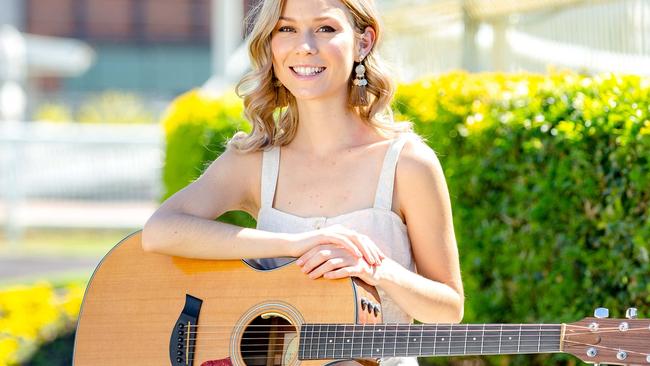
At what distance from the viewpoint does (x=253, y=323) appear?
10.4 feet

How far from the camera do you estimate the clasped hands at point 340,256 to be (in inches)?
117

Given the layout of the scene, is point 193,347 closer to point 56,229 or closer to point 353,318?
point 353,318

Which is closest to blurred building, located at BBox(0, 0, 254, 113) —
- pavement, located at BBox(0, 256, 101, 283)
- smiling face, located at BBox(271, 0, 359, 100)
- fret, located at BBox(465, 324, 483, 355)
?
pavement, located at BBox(0, 256, 101, 283)

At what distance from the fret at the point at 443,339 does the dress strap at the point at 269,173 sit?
77cm

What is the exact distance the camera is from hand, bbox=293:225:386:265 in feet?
9.75

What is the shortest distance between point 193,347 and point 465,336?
798 millimetres

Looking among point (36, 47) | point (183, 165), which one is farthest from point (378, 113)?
point (36, 47)

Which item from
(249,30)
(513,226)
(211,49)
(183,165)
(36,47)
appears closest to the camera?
(249,30)

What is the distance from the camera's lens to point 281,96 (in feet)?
11.6

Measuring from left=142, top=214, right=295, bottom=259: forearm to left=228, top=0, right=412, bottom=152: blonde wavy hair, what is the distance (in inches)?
13.2

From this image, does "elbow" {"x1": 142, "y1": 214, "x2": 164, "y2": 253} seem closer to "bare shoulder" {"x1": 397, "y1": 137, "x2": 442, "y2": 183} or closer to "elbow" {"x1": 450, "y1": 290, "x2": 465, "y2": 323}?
"bare shoulder" {"x1": 397, "y1": 137, "x2": 442, "y2": 183}

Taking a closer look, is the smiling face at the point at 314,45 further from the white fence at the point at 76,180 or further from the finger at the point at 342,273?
the white fence at the point at 76,180

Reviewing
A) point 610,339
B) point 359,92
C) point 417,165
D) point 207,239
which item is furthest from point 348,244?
point 610,339

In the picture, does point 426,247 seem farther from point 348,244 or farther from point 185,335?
point 185,335
